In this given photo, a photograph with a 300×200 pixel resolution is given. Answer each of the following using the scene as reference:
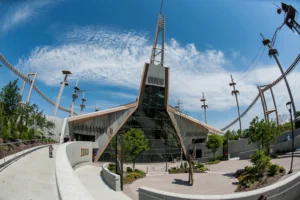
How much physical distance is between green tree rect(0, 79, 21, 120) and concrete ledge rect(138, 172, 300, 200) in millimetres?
21167

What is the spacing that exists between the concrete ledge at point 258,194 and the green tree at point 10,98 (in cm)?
2117

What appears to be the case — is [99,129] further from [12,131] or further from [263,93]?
[263,93]

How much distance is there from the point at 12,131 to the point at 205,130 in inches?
1319

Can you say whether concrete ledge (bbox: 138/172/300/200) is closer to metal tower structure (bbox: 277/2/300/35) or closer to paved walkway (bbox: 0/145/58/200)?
paved walkway (bbox: 0/145/58/200)

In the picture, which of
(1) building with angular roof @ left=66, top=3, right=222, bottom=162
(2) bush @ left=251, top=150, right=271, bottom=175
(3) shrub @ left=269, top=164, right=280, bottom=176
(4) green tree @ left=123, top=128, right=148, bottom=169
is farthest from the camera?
(1) building with angular roof @ left=66, top=3, right=222, bottom=162

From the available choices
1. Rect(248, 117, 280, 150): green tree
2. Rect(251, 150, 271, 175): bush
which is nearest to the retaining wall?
Rect(248, 117, 280, 150): green tree

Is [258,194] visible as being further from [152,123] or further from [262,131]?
[152,123]

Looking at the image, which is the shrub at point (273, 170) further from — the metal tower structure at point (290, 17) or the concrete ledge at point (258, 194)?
the metal tower structure at point (290, 17)

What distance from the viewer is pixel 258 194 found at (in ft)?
25.0

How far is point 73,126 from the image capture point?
113 feet

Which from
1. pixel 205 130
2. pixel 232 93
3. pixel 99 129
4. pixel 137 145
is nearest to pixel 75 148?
pixel 137 145

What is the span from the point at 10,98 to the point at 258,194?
85.8ft

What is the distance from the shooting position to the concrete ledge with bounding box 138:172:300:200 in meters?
7.30

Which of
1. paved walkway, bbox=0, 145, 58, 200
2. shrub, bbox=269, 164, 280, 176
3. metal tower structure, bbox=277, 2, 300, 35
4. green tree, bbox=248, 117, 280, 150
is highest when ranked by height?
metal tower structure, bbox=277, 2, 300, 35
